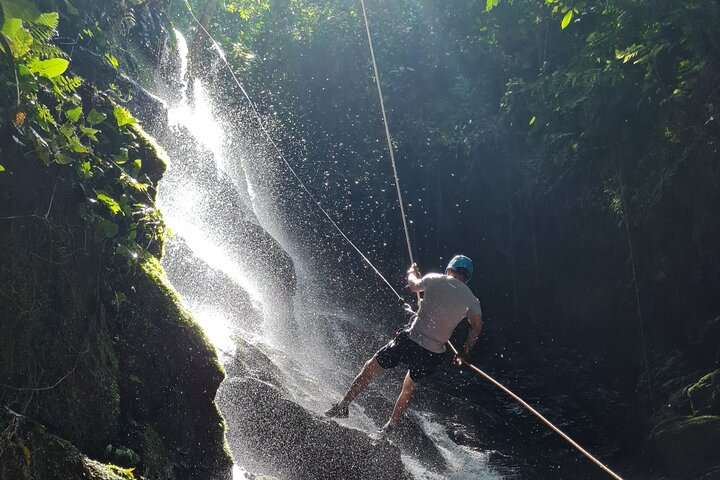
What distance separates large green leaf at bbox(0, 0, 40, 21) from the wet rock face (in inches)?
159

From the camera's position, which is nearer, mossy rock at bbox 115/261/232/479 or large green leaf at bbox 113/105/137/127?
mossy rock at bbox 115/261/232/479

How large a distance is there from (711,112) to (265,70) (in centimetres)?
1782

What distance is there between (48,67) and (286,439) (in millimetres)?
4186

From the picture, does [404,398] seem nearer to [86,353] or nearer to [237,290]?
[86,353]

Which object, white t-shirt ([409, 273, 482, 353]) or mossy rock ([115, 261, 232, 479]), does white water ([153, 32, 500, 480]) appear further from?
white t-shirt ([409, 273, 482, 353])

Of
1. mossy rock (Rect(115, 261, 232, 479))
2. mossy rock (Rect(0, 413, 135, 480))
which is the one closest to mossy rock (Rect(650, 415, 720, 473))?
mossy rock (Rect(115, 261, 232, 479))

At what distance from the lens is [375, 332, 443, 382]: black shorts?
259 inches

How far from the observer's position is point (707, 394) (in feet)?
28.2

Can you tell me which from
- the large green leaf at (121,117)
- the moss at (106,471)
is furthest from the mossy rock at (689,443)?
the large green leaf at (121,117)

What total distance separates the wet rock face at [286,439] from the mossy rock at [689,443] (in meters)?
4.72

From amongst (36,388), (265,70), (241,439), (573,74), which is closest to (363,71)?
(265,70)

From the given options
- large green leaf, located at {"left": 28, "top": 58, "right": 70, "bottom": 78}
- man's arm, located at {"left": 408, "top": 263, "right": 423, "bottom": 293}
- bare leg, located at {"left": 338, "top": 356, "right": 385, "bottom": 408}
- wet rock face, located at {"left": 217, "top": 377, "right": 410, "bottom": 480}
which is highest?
man's arm, located at {"left": 408, "top": 263, "right": 423, "bottom": 293}

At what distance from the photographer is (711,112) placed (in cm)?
999

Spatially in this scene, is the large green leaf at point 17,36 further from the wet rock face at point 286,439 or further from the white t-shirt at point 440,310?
the white t-shirt at point 440,310
